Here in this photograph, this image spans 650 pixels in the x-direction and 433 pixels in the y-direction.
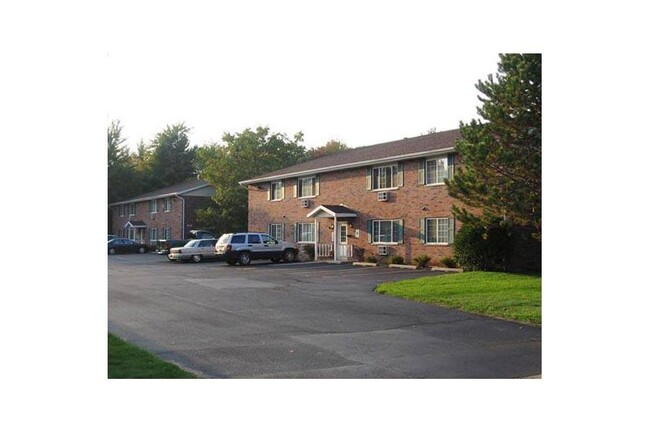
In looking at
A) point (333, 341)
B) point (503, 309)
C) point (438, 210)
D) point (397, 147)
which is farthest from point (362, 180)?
point (333, 341)

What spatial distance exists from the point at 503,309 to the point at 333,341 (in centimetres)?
501

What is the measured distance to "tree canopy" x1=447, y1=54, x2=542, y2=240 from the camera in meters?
18.9

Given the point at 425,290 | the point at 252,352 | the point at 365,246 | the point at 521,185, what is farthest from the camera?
the point at 365,246

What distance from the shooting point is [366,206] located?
31.4 metres

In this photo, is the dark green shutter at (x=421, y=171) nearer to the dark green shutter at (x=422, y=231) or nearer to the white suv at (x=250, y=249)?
the dark green shutter at (x=422, y=231)

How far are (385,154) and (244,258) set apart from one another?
8.04 m

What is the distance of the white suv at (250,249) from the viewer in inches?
1230

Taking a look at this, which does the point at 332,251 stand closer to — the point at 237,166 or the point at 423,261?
the point at 423,261

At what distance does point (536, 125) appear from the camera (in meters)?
19.0

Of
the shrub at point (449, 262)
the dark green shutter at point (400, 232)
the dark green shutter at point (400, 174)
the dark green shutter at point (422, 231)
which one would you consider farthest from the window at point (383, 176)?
the shrub at point (449, 262)

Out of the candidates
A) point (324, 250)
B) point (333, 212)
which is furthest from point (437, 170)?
point (324, 250)

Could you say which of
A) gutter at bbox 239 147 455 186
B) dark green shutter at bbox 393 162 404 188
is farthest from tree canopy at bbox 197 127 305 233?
dark green shutter at bbox 393 162 404 188

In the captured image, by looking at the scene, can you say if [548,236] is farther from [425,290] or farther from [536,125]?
[536,125]

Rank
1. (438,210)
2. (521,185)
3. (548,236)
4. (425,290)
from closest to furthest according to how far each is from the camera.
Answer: (548,236)
(425,290)
(521,185)
(438,210)
